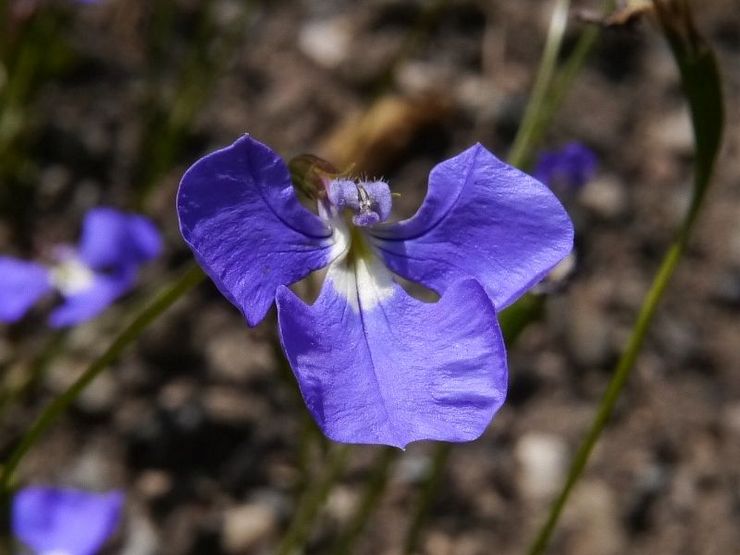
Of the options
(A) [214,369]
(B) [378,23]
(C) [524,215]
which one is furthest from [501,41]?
(C) [524,215]

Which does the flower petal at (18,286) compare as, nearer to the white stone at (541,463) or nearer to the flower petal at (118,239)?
the flower petal at (118,239)

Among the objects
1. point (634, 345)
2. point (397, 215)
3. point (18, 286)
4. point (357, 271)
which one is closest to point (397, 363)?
point (357, 271)

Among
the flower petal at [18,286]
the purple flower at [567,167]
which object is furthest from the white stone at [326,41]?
the purple flower at [567,167]

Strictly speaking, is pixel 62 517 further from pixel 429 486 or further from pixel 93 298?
pixel 429 486

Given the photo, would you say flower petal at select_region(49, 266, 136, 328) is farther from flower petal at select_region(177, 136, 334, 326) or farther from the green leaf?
the green leaf

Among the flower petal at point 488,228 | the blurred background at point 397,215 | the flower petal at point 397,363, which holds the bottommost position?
the blurred background at point 397,215

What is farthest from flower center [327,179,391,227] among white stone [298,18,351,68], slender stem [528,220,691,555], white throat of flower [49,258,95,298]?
white stone [298,18,351,68]
